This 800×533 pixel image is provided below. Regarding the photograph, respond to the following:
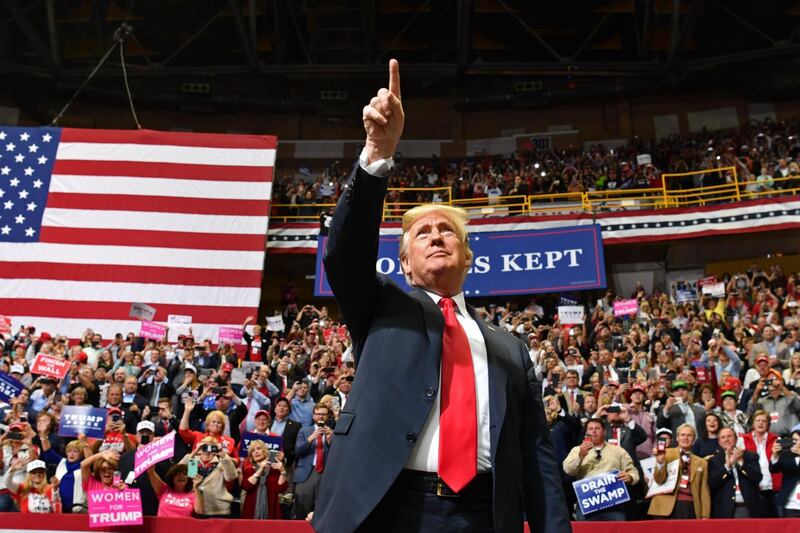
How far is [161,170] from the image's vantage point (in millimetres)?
17375

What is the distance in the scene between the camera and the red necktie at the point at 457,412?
216cm

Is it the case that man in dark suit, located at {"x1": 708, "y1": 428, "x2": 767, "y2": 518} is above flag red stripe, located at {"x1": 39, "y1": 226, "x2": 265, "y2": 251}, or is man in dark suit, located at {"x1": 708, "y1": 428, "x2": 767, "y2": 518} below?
below

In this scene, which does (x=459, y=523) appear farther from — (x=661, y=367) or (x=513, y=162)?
(x=513, y=162)

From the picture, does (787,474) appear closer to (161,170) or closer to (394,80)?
(394,80)

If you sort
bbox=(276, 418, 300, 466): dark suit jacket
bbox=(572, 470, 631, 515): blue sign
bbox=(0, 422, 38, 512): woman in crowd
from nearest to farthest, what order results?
bbox=(572, 470, 631, 515): blue sign < bbox=(0, 422, 38, 512): woman in crowd < bbox=(276, 418, 300, 466): dark suit jacket

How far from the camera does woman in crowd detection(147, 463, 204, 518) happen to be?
23.8 feet

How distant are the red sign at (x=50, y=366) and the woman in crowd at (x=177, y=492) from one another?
4.05m

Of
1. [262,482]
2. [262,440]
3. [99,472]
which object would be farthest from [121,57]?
[99,472]

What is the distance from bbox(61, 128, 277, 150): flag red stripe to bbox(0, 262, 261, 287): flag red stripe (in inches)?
109

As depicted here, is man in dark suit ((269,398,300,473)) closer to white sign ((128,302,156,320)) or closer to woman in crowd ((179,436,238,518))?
woman in crowd ((179,436,238,518))

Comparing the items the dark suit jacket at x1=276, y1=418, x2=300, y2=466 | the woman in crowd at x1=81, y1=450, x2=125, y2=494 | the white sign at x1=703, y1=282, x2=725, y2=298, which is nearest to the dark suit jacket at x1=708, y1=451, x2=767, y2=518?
the dark suit jacket at x1=276, y1=418, x2=300, y2=466

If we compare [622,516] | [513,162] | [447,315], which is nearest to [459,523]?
[447,315]

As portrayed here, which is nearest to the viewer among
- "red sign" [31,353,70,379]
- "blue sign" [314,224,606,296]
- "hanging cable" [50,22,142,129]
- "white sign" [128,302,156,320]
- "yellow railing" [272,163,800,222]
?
"red sign" [31,353,70,379]

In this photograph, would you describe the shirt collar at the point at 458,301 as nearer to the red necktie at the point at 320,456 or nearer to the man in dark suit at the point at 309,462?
the man in dark suit at the point at 309,462
